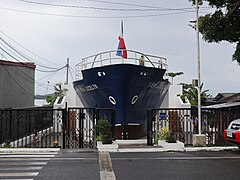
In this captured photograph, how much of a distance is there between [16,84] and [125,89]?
844 centimetres

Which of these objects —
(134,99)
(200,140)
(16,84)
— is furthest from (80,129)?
(16,84)

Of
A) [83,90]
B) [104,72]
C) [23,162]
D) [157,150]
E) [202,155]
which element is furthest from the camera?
[83,90]

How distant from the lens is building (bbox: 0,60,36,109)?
19.4m

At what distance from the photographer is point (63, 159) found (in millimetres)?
9742

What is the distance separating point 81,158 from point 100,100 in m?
9.39

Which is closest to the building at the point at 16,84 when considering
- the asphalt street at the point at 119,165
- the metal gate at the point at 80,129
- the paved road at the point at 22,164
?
the metal gate at the point at 80,129

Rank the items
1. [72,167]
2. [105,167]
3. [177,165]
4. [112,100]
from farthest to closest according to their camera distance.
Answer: [112,100] → [177,165] → [105,167] → [72,167]

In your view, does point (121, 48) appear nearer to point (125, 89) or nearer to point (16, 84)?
point (125, 89)

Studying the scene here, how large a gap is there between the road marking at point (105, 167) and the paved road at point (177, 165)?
119 mm

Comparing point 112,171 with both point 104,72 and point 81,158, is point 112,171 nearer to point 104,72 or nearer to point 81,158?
point 81,158

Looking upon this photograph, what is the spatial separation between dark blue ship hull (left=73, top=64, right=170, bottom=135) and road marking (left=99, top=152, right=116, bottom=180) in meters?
6.75

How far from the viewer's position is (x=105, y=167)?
8523mm

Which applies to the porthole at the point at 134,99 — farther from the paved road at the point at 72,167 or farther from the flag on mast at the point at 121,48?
the paved road at the point at 72,167

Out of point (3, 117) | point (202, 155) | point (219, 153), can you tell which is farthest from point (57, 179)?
point (3, 117)
